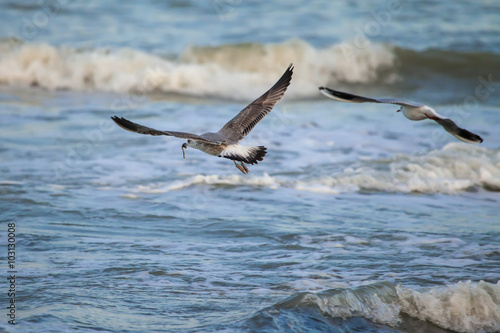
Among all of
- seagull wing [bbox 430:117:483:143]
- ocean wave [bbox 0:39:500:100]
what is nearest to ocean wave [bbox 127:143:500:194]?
seagull wing [bbox 430:117:483:143]

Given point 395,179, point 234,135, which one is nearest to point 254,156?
point 234,135

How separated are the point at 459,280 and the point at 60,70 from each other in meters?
11.6

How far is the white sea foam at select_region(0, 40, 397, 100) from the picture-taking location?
1445cm

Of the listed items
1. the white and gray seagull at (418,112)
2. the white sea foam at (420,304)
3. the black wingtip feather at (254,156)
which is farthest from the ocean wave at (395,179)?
the white sea foam at (420,304)

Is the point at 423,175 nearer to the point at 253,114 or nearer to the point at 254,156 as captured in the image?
the point at 253,114

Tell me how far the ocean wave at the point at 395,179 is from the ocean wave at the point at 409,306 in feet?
10.1

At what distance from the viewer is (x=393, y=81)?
608 inches

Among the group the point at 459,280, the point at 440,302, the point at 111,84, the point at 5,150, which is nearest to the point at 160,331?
the point at 440,302

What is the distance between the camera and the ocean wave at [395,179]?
26.6 ft

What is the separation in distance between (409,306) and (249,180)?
3645 mm

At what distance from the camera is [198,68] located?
15.1 meters

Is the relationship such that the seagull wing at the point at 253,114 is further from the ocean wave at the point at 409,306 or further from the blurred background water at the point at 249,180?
the ocean wave at the point at 409,306

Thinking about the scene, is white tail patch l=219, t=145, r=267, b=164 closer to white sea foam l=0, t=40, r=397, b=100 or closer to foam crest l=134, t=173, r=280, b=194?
foam crest l=134, t=173, r=280, b=194

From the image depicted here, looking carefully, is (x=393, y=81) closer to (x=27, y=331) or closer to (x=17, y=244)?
(x=17, y=244)
